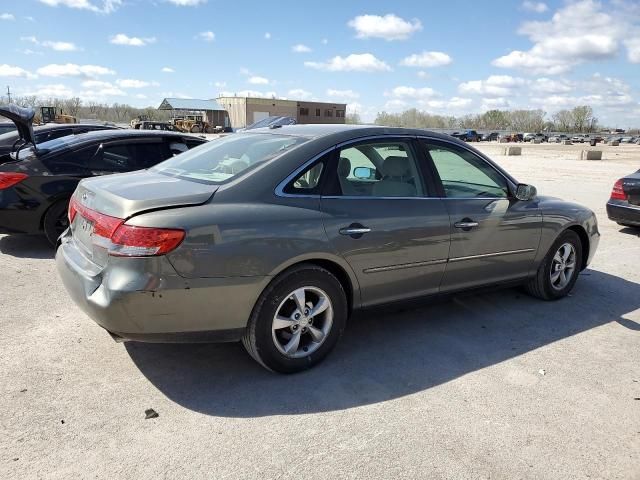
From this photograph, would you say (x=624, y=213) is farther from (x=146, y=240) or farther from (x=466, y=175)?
(x=146, y=240)

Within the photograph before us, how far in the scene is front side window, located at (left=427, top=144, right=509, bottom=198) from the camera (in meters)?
4.29

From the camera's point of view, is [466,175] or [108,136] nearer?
[466,175]

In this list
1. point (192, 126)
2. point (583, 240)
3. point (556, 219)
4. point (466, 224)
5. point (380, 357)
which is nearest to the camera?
point (380, 357)

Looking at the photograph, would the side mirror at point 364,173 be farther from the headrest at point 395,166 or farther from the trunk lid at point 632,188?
the trunk lid at point 632,188

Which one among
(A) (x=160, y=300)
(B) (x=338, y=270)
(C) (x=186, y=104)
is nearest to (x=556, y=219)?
(B) (x=338, y=270)

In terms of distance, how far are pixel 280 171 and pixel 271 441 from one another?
1.66m

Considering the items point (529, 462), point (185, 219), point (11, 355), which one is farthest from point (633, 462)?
point (11, 355)

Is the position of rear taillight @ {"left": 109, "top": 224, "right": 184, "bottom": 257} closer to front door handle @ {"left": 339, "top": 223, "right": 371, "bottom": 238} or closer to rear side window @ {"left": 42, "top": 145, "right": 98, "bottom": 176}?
front door handle @ {"left": 339, "top": 223, "right": 371, "bottom": 238}

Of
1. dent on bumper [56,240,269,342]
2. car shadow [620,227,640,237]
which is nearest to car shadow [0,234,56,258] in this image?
dent on bumper [56,240,269,342]

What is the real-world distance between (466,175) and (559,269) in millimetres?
1515

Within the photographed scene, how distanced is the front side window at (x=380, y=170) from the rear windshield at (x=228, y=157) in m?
0.41

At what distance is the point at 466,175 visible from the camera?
15.1ft

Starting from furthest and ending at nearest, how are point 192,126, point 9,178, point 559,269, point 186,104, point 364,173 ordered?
1. point 186,104
2. point 192,126
3. point 9,178
4. point 559,269
5. point 364,173

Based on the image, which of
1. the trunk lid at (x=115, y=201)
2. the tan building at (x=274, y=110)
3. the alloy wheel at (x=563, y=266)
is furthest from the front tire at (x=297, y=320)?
the tan building at (x=274, y=110)
